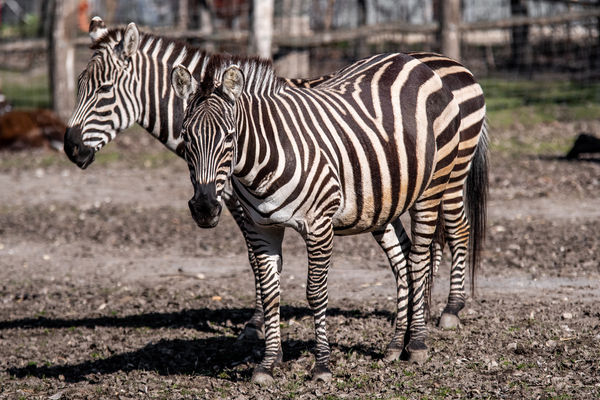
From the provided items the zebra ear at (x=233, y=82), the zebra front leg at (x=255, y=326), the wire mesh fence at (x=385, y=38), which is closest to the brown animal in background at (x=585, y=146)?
the wire mesh fence at (x=385, y=38)

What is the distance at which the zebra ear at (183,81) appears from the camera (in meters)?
4.31

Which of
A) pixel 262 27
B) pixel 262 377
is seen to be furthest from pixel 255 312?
pixel 262 27

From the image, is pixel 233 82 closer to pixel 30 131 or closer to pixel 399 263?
pixel 399 263

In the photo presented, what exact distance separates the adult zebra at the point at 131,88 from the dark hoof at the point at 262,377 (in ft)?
3.92

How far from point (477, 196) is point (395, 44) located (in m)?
11.4

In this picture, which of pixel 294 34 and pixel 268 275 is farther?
pixel 294 34

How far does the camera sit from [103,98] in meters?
5.59

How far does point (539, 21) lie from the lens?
14.9m

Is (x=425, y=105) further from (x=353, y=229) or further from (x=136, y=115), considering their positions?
(x=136, y=115)

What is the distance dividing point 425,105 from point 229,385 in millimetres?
2163

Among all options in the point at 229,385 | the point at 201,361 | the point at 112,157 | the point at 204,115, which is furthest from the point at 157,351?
the point at 112,157

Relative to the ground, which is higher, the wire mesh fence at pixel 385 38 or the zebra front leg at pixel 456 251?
the wire mesh fence at pixel 385 38

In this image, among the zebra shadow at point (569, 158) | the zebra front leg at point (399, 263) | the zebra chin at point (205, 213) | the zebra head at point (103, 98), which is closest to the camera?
the zebra chin at point (205, 213)

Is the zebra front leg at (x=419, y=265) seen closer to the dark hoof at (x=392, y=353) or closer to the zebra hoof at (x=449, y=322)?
the dark hoof at (x=392, y=353)
